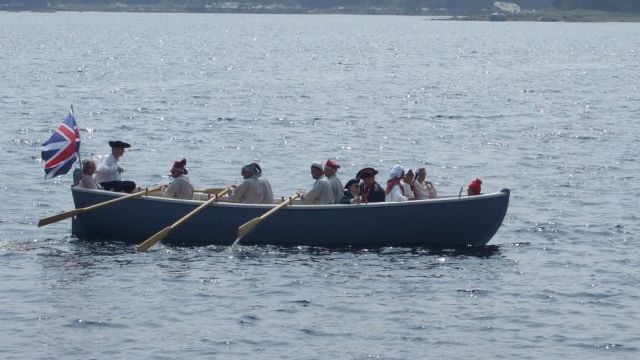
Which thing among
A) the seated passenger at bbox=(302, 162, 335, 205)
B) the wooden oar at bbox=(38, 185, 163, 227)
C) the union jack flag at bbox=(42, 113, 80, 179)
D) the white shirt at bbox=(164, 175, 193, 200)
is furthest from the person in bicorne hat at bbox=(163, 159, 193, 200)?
the seated passenger at bbox=(302, 162, 335, 205)

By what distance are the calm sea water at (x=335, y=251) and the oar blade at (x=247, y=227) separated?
2.01 ft

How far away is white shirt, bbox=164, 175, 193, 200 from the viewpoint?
3098cm

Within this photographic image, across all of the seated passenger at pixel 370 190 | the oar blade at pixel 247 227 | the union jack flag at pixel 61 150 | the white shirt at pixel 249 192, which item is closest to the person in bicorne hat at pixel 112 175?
the union jack flag at pixel 61 150

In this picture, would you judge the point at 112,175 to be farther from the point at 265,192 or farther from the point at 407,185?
the point at 407,185

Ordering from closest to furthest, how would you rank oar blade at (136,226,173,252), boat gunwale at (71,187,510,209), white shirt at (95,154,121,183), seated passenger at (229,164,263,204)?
boat gunwale at (71,187,510,209) → oar blade at (136,226,173,252) → seated passenger at (229,164,263,204) → white shirt at (95,154,121,183)

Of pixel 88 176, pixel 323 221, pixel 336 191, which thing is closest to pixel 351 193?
pixel 336 191

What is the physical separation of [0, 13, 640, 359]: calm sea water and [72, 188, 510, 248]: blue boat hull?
323 mm

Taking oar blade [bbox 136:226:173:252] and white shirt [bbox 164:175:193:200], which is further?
white shirt [bbox 164:175:193:200]

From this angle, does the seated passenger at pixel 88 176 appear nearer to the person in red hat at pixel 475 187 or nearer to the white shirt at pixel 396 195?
the white shirt at pixel 396 195

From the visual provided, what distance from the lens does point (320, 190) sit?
30.0 meters

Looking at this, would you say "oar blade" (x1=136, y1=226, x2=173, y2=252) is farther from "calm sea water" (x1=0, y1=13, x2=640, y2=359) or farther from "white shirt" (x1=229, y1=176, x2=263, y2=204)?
"white shirt" (x1=229, y1=176, x2=263, y2=204)

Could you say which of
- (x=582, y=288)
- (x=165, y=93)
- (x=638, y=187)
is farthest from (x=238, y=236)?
(x=165, y=93)

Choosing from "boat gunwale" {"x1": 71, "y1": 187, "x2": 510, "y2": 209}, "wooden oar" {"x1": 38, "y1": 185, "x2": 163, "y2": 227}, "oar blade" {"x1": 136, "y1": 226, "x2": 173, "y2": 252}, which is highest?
"boat gunwale" {"x1": 71, "y1": 187, "x2": 510, "y2": 209}

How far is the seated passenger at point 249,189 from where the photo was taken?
3038 centimetres
